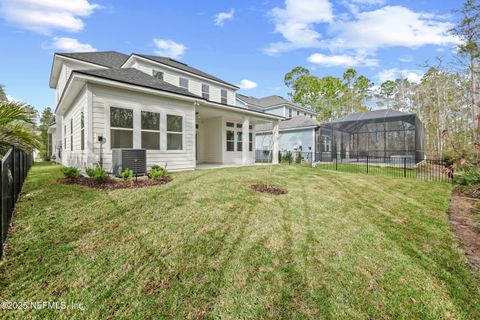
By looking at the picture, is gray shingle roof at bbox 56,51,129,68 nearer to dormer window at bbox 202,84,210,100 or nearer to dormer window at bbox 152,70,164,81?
dormer window at bbox 152,70,164,81

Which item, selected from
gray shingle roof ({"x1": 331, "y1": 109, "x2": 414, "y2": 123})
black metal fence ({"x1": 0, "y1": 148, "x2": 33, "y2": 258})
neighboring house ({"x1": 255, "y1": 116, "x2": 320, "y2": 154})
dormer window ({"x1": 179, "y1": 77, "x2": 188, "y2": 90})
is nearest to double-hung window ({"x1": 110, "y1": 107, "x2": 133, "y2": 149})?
black metal fence ({"x1": 0, "y1": 148, "x2": 33, "y2": 258})

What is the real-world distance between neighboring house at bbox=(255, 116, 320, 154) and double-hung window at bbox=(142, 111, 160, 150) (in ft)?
41.6

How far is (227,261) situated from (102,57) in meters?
17.2

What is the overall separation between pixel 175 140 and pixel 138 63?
6794 mm

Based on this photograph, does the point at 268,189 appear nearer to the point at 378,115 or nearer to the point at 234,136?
the point at 234,136

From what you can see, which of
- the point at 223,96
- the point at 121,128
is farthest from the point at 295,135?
the point at 121,128

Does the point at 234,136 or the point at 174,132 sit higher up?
the point at 234,136

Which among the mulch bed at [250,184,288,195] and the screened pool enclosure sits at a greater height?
the screened pool enclosure

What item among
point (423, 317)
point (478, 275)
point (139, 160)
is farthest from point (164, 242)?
point (139, 160)

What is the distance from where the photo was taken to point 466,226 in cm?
398

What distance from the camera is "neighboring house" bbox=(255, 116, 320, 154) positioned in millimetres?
17562

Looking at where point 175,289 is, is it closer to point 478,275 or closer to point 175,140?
point 478,275

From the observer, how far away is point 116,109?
7293 mm

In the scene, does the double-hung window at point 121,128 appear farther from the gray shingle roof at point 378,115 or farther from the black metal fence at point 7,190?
the gray shingle roof at point 378,115
